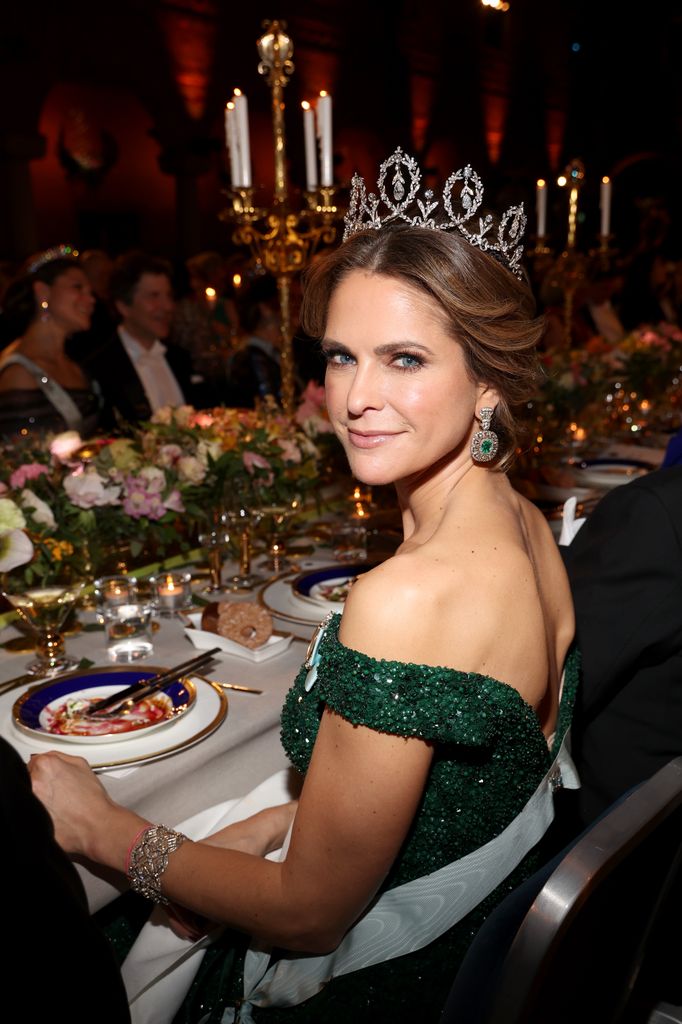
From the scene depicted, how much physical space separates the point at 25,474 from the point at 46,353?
108 inches

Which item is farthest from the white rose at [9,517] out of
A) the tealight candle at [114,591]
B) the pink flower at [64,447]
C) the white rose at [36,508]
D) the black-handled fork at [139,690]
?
the pink flower at [64,447]

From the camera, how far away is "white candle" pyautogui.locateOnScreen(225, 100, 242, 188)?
2.94 meters

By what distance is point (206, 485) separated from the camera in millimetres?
2443

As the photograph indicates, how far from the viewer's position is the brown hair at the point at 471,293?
4.17 feet

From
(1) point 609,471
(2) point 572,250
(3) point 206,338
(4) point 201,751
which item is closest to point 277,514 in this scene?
(4) point 201,751

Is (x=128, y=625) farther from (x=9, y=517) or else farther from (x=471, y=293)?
(x=471, y=293)

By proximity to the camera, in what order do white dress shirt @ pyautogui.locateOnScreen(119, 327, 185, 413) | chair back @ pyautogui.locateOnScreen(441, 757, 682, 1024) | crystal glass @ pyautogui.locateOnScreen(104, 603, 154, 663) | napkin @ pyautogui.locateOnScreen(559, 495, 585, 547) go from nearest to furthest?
chair back @ pyautogui.locateOnScreen(441, 757, 682, 1024), crystal glass @ pyautogui.locateOnScreen(104, 603, 154, 663), napkin @ pyautogui.locateOnScreen(559, 495, 585, 547), white dress shirt @ pyautogui.locateOnScreen(119, 327, 185, 413)

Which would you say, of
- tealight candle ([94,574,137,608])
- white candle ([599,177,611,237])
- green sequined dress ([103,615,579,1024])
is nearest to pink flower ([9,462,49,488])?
tealight candle ([94,574,137,608])

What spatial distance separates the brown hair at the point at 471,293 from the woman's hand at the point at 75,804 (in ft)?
2.86

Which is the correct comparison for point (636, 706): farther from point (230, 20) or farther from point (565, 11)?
point (565, 11)

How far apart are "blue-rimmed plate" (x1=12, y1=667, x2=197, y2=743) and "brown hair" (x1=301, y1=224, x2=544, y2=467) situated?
0.81 meters

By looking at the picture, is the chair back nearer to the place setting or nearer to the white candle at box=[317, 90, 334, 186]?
the place setting

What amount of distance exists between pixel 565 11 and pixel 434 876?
17739 millimetres

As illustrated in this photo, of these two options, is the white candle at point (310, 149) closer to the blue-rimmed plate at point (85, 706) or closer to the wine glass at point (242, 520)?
the wine glass at point (242, 520)
